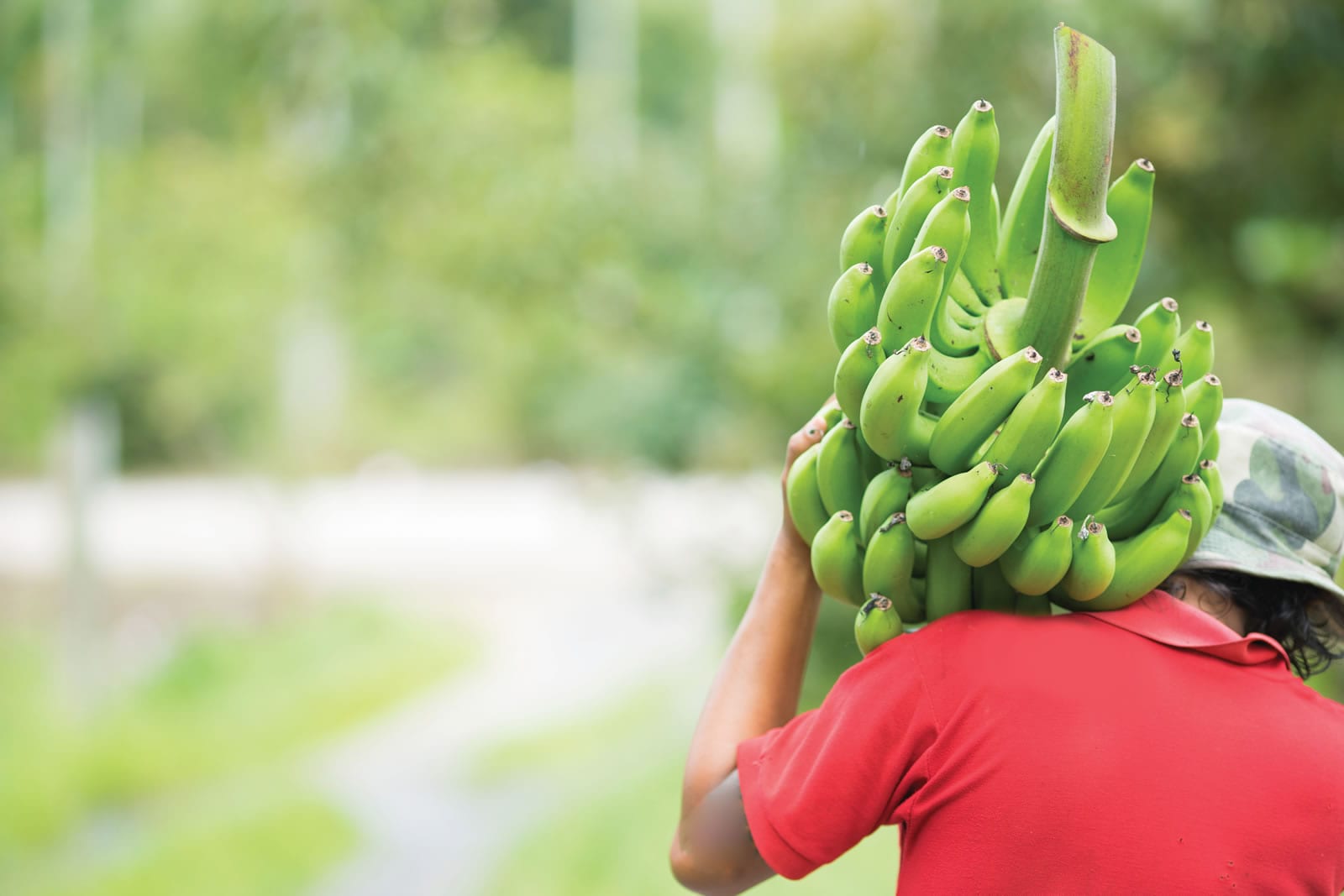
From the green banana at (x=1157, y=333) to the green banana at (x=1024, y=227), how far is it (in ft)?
0.44

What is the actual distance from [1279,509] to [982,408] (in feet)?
1.20

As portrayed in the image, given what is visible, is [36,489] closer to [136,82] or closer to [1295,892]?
[136,82]

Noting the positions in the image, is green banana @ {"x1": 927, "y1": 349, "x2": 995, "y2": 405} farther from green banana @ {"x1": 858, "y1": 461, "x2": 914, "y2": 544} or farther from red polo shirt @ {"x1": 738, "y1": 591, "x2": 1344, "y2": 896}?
red polo shirt @ {"x1": 738, "y1": 591, "x2": 1344, "y2": 896}

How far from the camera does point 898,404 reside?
1.14m

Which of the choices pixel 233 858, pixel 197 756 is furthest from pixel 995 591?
pixel 197 756

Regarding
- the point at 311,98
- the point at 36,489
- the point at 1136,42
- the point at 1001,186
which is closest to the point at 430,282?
the point at 311,98

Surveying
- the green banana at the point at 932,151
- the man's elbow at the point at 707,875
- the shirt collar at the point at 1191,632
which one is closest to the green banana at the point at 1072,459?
the shirt collar at the point at 1191,632

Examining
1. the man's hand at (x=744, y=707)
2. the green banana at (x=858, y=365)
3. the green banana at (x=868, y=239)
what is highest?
the green banana at (x=868, y=239)

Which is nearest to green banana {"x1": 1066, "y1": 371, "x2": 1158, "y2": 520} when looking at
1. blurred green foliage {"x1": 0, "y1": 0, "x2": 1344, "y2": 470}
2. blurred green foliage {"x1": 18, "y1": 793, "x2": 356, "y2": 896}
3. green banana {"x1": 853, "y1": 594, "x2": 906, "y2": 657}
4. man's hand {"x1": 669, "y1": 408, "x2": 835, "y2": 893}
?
green banana {"x1": 853, "y1": 594, "x2": 906, "y2": 657}

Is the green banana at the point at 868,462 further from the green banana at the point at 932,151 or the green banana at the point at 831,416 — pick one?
the green banana at the point at 932,151

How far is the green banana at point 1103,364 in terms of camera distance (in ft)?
4.01

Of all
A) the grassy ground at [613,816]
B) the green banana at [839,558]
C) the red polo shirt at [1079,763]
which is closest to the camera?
the red polo shirt at [1079,763]

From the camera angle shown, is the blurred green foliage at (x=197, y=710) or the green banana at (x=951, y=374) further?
the blurred green foliage at (x=197, y=710)

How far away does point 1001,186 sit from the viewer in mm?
5352
